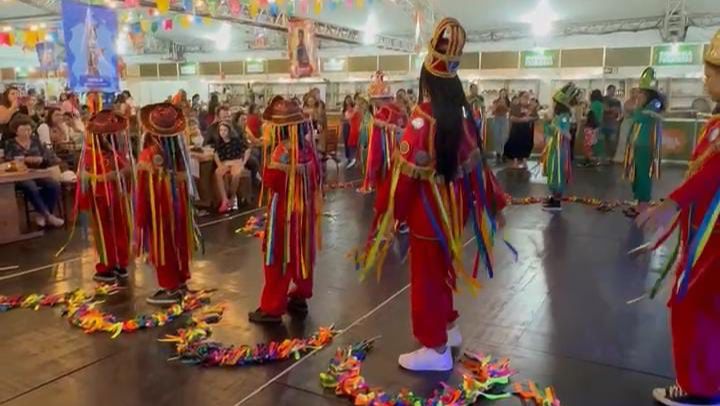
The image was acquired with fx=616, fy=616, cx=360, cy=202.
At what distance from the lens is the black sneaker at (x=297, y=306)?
3.73 meters

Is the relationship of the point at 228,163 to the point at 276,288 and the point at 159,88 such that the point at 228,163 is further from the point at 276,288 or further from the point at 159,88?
the point at 159,88

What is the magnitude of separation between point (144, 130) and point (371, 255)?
5.52 feet

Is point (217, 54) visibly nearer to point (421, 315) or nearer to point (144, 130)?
point (144, 130)

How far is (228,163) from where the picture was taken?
7242 mm

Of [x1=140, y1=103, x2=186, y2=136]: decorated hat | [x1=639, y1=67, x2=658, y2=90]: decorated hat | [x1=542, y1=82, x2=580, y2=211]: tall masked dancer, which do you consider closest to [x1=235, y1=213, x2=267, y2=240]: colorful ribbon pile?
[x1=140, y1=103, x2=186, y2=136]: decorated hat

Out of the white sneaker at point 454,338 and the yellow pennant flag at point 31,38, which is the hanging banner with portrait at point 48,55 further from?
the white sneaker at point 454,338

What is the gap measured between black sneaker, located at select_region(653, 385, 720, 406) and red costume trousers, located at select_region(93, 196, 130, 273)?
3.50m

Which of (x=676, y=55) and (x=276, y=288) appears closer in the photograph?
(x=276, y=288)

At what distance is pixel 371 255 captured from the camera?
120 inches

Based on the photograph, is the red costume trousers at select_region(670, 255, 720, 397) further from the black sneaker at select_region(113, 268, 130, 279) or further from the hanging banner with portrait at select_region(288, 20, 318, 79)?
the hanging banner with portrait at select_region(288, 20, 318, 79)

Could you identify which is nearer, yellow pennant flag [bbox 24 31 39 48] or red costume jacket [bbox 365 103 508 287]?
red costume jacket [bbox 365 103 508 287]

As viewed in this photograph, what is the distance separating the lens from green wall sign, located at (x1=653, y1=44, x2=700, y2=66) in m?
13.8

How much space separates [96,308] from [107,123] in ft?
4.15

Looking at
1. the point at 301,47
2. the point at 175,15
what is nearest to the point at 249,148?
the point at 301,47
